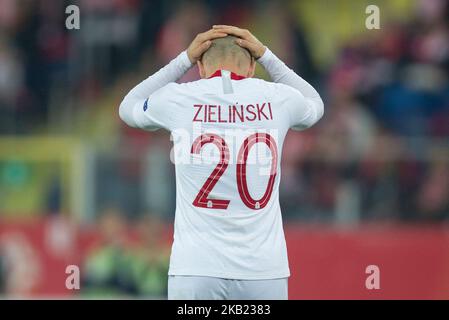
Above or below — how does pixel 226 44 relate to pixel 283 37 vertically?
below

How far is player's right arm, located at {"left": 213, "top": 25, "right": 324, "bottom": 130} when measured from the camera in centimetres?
612

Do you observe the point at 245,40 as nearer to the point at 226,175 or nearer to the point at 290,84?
the point at 290,84

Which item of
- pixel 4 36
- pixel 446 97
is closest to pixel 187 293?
pixel 446 97

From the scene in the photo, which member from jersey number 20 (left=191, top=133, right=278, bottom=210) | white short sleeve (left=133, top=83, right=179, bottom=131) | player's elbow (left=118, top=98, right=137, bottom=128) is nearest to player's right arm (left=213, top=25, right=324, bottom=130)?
jersey number 20 (left=191, top=133, right=278, bottom=210)

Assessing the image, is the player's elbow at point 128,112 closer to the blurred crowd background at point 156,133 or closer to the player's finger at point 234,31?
the player's finger at point 234,31

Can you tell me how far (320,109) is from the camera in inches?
255

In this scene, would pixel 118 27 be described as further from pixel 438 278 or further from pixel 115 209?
pixel 438 278

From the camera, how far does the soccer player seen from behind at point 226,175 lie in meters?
5.99

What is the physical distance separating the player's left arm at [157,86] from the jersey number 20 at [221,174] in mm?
319

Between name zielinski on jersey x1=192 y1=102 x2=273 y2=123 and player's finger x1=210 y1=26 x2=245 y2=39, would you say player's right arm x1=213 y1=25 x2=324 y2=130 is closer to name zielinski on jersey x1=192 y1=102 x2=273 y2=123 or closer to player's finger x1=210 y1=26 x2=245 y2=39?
player's finger x1=210 y1=26 x2=245 y2=39

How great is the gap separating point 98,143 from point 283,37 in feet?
11.1

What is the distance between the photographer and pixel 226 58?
6098 millimetres

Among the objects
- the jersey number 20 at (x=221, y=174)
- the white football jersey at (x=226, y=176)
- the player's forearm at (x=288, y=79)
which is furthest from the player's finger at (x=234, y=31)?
the jersey number 20 at (x=221, y=174)

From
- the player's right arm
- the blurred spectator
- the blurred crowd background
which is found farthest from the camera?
the blurred spectator
